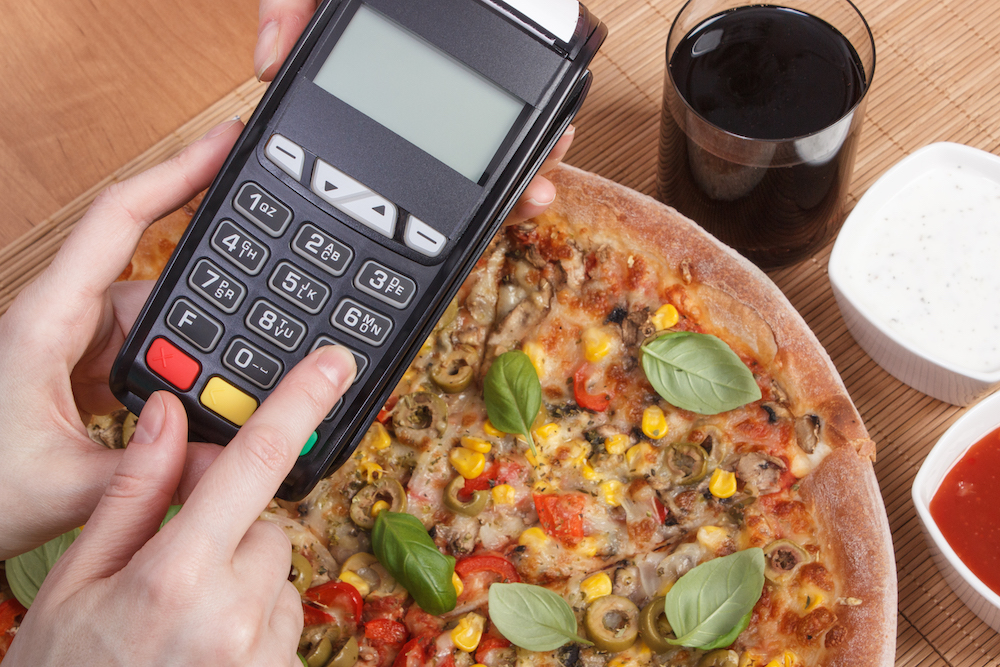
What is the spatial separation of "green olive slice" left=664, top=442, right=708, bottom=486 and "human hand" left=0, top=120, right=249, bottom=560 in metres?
1.17

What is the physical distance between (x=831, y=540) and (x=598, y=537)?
1.95ft

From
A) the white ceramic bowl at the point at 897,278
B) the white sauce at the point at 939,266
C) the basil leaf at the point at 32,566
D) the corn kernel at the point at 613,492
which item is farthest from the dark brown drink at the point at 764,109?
the basil leaf at the point at 32,566

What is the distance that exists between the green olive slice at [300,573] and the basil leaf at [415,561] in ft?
0.67

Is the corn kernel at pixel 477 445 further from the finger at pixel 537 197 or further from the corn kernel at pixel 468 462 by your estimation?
the finger at pixel 537 197

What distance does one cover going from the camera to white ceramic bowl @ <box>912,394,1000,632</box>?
2125mm

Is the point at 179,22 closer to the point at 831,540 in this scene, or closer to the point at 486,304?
the point at 486,304

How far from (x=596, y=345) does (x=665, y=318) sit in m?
0.20

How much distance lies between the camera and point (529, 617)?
1924 millimetres

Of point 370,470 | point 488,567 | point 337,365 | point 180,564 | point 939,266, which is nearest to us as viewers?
point 180,564

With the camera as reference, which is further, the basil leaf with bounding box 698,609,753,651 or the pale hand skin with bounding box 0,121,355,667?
the basil leaf with bounding box 698,609,753,651

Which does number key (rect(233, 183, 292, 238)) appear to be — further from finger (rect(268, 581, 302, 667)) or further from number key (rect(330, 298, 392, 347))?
finger (rect(268, 581, 302, 667))

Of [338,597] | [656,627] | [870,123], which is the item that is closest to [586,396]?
[656,627]

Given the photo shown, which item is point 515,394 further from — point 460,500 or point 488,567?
point 488,567

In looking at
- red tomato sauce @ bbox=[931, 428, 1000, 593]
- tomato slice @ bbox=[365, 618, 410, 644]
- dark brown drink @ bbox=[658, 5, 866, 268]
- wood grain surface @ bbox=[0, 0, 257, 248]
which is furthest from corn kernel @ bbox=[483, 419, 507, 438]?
wood grain surface @ bbox=[0, 0, 257, 248]
